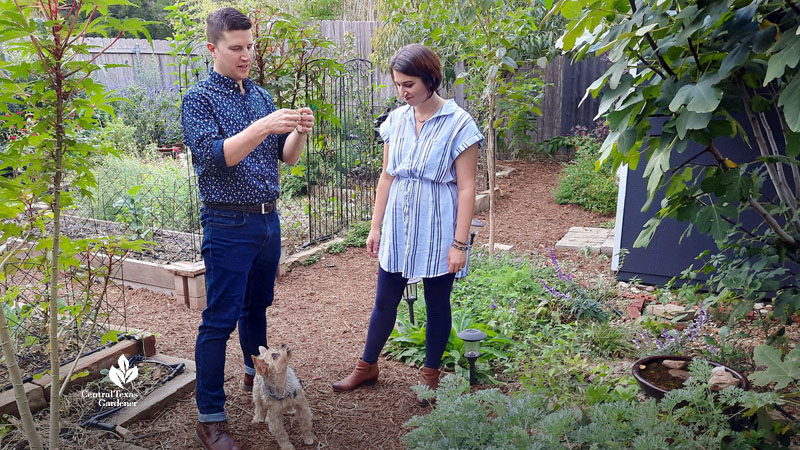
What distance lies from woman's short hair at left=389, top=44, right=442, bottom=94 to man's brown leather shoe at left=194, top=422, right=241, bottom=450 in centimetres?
181

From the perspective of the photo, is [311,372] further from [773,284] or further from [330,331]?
[773,284]

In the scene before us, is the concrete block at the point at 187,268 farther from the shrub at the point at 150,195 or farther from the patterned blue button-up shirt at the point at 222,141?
the patterned blue button-up shirt at the point at 222,141

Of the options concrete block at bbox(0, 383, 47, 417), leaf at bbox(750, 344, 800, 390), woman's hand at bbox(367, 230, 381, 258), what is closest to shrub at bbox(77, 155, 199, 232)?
concrete block at bbox(0, 383, 47, 417)

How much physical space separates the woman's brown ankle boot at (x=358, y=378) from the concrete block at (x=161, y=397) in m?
0.79

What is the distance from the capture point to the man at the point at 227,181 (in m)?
2.32

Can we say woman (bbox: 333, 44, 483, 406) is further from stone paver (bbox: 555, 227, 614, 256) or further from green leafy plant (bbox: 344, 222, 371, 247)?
green leafy plant (bbox: 344, 222, 371, 247)

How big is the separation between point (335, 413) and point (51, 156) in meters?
1.75

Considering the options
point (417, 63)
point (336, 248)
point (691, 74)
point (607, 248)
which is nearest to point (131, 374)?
point (417, 63)

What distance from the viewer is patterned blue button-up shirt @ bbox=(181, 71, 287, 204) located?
233cm

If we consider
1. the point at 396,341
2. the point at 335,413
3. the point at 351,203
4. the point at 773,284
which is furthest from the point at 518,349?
the point at 351,203

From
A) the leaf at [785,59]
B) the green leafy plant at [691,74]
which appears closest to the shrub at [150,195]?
the green leafy plant at [691,74]

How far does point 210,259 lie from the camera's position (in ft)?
→ 8.06

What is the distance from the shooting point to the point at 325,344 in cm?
387
